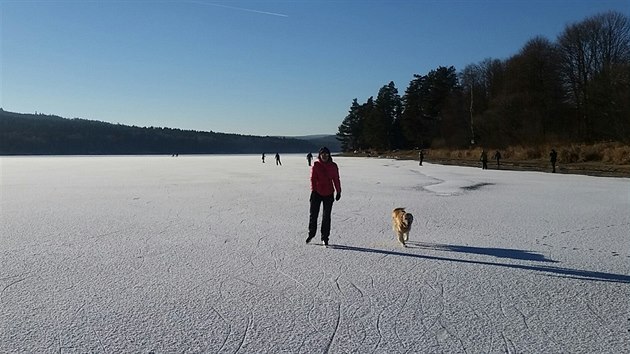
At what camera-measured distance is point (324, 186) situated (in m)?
6.66

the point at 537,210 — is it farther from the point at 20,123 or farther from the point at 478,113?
the point at 20,123

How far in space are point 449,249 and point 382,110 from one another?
66.9m

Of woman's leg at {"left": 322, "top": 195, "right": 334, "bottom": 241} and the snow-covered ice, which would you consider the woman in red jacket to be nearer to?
woman's leg at {"left": 322, "top": 195, "right": 334, "bottom": 241}

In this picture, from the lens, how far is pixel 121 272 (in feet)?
17.1

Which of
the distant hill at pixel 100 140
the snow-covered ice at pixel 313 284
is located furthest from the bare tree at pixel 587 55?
the distant hill at pixel 100 140

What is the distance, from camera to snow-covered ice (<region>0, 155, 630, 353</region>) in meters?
3.40

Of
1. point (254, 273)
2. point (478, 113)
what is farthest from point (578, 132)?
point (254, 273)

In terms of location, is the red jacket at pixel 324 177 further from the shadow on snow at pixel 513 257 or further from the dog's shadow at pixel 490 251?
the dog's shadow at pixel 490 251

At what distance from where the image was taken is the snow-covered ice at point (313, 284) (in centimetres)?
340

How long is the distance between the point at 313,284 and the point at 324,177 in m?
A: 2.17

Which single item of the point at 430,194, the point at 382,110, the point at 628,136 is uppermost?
the point at 382,110

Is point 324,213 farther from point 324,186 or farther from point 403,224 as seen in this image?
point 403,224

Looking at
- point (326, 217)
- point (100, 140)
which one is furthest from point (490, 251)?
point (100, 140)

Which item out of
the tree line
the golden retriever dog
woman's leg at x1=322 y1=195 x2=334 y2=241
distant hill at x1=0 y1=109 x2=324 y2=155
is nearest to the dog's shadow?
the golden retriever dog
